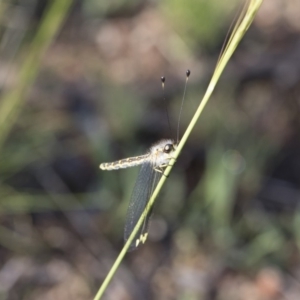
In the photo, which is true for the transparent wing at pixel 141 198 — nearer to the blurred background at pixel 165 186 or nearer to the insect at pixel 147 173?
the insect at pixel 147 173

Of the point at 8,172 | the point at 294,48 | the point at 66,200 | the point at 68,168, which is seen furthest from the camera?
the point at 294,48

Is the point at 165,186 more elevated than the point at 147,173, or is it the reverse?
the point at 147,173

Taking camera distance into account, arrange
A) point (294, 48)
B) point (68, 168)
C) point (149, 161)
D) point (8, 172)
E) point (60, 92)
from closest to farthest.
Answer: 1. point (149, 161)
2. point (8, 172)
3. point (68, 168)
4. point (60, 92)
5. point (294, 48)

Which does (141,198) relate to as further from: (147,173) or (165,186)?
(165,186)

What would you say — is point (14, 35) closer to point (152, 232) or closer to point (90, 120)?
point (90, 120)

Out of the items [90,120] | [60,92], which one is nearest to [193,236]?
[90,120]

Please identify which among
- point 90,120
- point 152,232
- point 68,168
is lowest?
point 152,232

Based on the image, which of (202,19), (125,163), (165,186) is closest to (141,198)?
(125,163)
